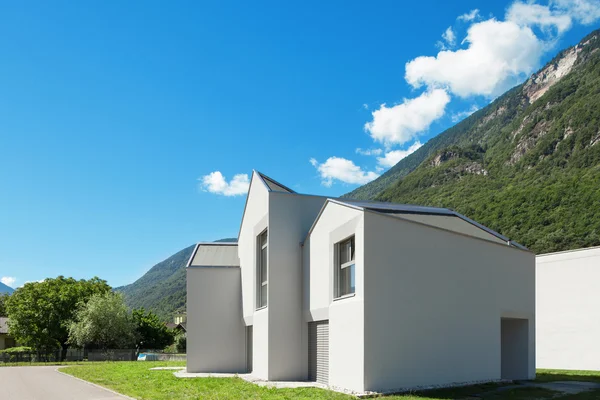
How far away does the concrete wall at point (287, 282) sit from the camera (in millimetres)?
21609

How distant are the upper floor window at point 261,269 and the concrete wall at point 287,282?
206cm

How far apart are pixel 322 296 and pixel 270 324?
9.11ft

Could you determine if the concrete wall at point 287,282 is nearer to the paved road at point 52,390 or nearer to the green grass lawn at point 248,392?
the green grass lawn at point 248,392

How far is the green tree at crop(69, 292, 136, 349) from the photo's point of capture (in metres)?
48.6

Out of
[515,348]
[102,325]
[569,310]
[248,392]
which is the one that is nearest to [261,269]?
[248,392]

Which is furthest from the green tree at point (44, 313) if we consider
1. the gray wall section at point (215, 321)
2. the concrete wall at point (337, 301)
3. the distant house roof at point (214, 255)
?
the concrete wall at point (337, 301)

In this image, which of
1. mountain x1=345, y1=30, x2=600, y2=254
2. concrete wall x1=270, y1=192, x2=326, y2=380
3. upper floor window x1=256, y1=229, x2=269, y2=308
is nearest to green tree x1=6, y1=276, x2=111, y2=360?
upper floor window x1=256, y1=229, x2=269, y2=308

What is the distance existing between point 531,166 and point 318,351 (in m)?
51.8

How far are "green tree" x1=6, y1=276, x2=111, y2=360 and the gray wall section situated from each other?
2738 centimetres

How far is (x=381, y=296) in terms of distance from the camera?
16.5 metres

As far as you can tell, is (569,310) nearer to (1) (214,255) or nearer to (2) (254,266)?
(2) (254,266)

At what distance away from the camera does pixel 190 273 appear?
2894 centimetres

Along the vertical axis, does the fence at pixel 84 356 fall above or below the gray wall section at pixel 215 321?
below

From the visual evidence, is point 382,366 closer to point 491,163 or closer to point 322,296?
point 322,296
